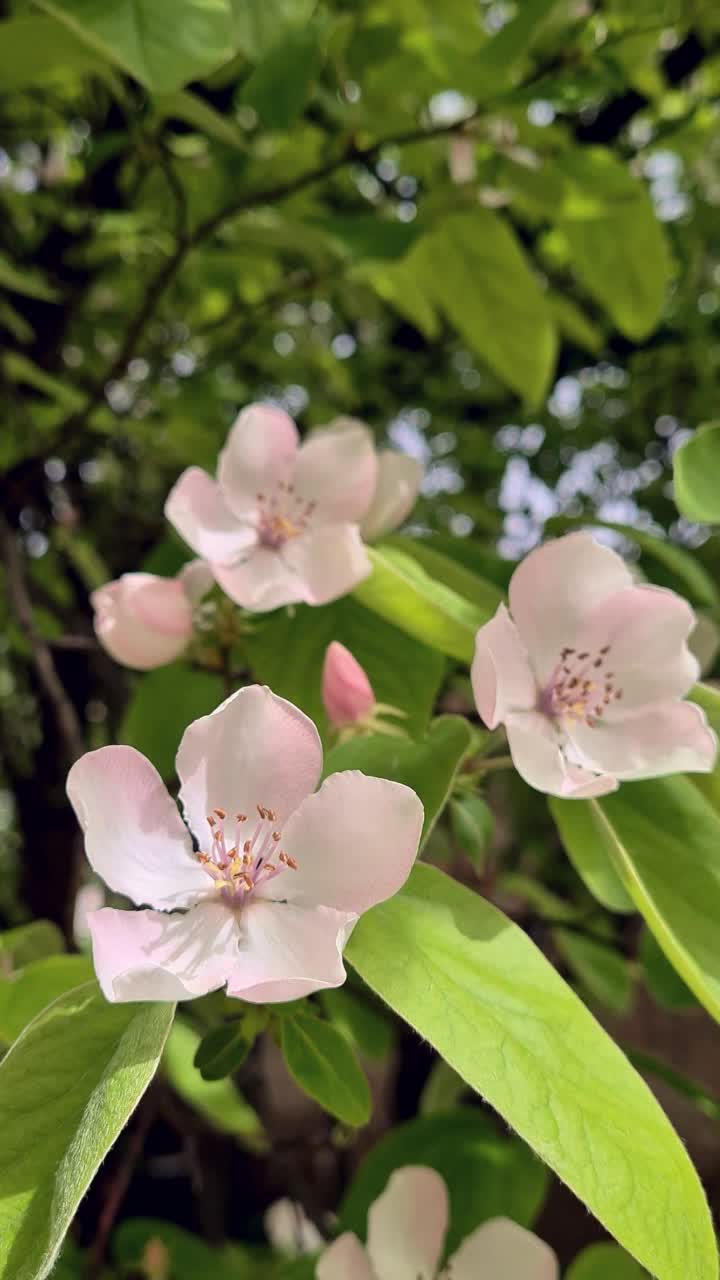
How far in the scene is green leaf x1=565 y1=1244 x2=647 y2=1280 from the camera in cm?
68

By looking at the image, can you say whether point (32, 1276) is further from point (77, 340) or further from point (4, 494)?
point (77, 340)

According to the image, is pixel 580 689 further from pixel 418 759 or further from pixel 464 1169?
pixel 464 1169

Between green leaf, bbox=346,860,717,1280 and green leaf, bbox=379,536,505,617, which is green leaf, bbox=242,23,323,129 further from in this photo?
green leaf, bbox=346,860,717,1280

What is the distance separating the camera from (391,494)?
60cm

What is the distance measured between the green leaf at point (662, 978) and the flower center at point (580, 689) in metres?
0.15

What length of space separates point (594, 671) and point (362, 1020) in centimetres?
45

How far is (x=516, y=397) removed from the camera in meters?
1.61

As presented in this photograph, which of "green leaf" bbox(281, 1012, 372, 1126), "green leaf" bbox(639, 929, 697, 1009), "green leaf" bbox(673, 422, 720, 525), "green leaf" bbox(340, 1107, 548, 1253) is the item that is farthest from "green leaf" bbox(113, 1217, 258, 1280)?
"green leaf" bbox(673, 422, 720, 525)

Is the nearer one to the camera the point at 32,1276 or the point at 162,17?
the point at 32,1276

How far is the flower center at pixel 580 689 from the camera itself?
1.61 feet

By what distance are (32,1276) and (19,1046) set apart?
7cm

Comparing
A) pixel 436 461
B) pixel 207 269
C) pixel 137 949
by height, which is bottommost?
pixel 436 461

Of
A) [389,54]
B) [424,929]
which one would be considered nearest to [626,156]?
[389,54]

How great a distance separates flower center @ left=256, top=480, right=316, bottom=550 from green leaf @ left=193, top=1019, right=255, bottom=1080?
0.86 ft
